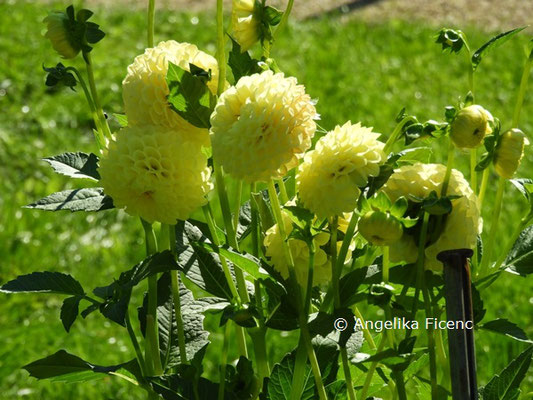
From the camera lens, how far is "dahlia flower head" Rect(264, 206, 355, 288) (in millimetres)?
745

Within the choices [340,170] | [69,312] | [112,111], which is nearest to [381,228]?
[340,170]

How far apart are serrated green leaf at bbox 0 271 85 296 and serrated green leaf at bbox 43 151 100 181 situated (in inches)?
3.7

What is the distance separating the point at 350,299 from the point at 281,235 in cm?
8

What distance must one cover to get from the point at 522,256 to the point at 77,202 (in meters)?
0.40

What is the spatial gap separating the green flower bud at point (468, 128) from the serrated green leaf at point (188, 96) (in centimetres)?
19

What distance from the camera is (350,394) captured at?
2.47 ft

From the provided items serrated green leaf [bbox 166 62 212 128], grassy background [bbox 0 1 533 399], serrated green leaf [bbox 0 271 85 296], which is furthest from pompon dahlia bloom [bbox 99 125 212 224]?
grassy background [bbox 0 1 533 399]

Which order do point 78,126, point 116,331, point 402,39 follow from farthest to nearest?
point 402,39 → point 78,126 → point 116,331

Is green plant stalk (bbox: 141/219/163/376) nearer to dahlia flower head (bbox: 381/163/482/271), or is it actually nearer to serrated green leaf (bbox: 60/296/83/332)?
serrated green leaf (bbox: 60/296/83/332)

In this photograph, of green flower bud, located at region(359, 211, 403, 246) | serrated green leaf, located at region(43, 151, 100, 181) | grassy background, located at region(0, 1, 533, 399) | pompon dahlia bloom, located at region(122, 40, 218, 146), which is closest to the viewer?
green flower bud, located at region(359, 211, 403, 246)

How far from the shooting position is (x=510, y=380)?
80cm

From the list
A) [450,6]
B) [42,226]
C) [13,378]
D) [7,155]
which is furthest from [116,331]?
[450,6]

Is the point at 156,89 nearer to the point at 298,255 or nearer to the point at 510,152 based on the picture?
the point at 298,255

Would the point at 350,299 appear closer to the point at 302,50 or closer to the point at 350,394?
the point at 350,394
